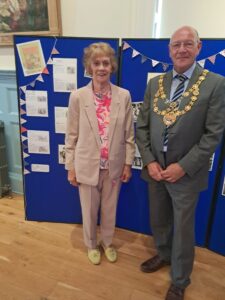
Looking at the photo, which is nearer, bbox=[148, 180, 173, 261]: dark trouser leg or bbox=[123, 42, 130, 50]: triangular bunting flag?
bbox=[148, 180, 173, 261]: dark trouser leg

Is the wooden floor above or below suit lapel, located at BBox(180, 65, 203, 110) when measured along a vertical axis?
below

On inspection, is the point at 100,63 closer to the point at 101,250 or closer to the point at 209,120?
the point at 209,120

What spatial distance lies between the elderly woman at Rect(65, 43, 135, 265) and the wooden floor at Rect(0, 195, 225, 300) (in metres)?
0.50

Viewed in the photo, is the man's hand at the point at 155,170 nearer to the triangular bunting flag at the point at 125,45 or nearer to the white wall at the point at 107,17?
the triangular bunting flag at the point at 125,45

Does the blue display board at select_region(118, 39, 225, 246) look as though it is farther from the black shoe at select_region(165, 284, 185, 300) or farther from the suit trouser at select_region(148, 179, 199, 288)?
the black shoe at select_region(165, 284, 185, 300)

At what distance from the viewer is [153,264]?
181 cm

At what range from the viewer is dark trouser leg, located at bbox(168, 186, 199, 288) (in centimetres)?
144

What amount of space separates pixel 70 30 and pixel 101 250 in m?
1.83

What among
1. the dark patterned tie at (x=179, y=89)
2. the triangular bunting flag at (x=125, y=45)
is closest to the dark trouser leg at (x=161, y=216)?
the dark patterned tie at (x=179, y=89)

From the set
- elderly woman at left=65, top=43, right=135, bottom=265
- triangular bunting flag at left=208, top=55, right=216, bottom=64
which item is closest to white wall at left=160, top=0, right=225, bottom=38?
triangular bunting flag at left=208, top=55, right=216, bottom=64

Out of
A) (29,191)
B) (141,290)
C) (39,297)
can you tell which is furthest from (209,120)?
(29,191)

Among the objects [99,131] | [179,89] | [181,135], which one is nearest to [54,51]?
[99,131]

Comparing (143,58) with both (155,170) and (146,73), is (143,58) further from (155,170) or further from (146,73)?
(155,170)

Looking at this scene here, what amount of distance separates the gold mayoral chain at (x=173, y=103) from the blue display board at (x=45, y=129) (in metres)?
0.55
